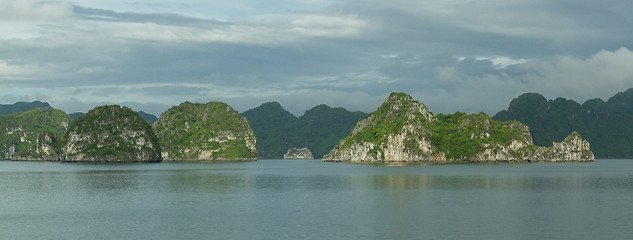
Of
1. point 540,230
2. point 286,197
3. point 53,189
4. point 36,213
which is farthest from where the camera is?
point 53,189

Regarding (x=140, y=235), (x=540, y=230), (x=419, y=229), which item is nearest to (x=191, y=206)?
(x=140, y=235)

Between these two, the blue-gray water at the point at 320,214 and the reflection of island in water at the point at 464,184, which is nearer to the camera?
the blue-gray water at the point at 320,214

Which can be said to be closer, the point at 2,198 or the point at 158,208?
the point at 158,208

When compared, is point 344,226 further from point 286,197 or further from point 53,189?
point 53,189

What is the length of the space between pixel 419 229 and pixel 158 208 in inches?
1305

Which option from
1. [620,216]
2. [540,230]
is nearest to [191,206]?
[540,230]

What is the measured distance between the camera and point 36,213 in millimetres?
65312

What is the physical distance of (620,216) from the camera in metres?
59.7

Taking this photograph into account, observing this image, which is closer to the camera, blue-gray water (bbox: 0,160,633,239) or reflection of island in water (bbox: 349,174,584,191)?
blue-gray water (bbox: 0,160,633,239)

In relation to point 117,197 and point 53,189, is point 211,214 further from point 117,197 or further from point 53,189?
point 53,189

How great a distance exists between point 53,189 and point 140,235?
202ft

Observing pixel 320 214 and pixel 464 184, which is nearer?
pixel 320 214

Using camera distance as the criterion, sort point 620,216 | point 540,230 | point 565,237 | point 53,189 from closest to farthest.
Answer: point 565,237, point 540,230, point 620,216, point 53,189

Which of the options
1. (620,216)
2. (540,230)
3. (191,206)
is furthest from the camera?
(191,206)
